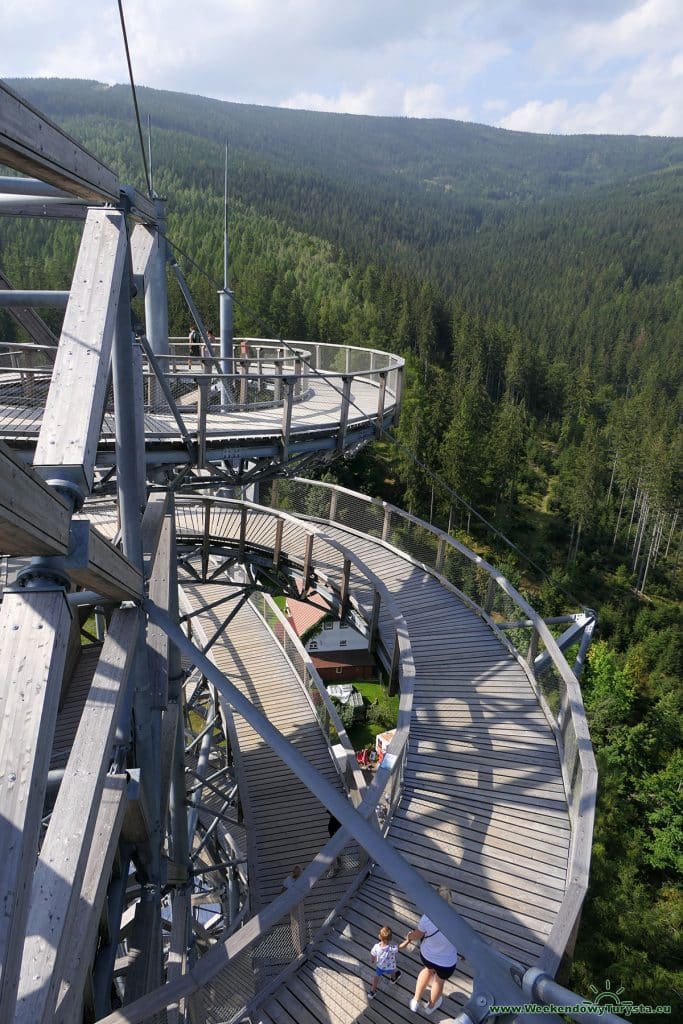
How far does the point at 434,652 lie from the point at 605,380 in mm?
103942

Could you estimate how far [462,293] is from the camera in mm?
131250

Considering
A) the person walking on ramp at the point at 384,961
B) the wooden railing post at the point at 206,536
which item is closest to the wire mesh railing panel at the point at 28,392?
the wooden railing post at the point at 206,536

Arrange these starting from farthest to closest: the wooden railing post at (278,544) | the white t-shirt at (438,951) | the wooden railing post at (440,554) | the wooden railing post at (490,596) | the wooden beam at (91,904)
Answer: the wooden railing post at (278,544), the wooden railing post at (440,554), the wooden railing post at (490,596), the white t-shirt at (438,951), the wooden beam at (91,904)

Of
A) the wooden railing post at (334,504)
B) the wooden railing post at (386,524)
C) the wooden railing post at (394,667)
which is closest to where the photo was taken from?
the wooden railing post at (394,667)

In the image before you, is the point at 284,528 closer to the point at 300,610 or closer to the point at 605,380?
the point at 300,610

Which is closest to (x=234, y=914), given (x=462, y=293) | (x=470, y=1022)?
(x=470, y=1022)

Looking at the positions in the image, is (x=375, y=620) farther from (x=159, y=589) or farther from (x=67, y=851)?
(x=67, y=851)

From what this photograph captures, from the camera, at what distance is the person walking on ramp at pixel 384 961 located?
18.8 ft

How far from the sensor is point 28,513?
2855 millimetres

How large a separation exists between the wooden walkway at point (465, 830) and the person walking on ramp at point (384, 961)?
73mm

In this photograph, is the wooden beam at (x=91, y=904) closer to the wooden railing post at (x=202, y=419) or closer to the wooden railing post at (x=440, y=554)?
the wooden railing post at (x=202, y=419)

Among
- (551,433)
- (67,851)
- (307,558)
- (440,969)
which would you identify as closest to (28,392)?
(307,558)

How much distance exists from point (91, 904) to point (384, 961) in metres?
2.77

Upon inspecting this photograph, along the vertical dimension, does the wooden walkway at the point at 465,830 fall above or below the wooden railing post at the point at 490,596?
below
